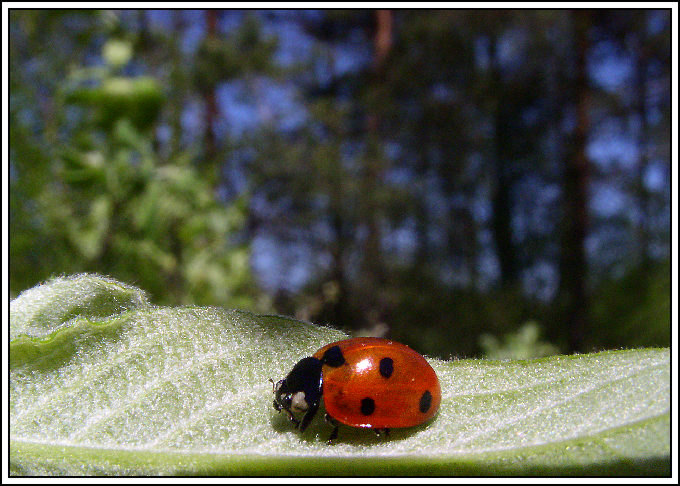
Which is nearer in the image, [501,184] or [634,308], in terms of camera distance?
[634,308]

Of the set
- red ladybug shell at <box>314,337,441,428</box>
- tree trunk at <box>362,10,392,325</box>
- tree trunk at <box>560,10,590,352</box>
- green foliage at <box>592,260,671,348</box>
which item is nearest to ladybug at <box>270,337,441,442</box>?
red ladybug shell at <box>314,337,441,428</box>

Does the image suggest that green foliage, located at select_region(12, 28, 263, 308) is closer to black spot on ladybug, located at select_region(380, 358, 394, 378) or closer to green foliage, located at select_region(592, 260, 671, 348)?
black spot on ladybug, located at select_region(380, 358, 394, 378)

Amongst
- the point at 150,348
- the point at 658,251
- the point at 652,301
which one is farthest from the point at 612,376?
the point at 658,251

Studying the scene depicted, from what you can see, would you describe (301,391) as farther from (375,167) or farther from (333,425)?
(375,167)

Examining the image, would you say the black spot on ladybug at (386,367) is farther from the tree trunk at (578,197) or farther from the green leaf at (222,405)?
the tree trunk at (578,197)

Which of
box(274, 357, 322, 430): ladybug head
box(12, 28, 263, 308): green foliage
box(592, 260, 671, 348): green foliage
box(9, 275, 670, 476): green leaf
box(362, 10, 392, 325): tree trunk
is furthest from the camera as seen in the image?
box(362, 10, 392, 325): tree trunk

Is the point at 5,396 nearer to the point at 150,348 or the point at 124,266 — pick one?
the point at 150,348

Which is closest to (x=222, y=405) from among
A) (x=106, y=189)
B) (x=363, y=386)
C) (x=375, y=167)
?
(x=363, y=386)
